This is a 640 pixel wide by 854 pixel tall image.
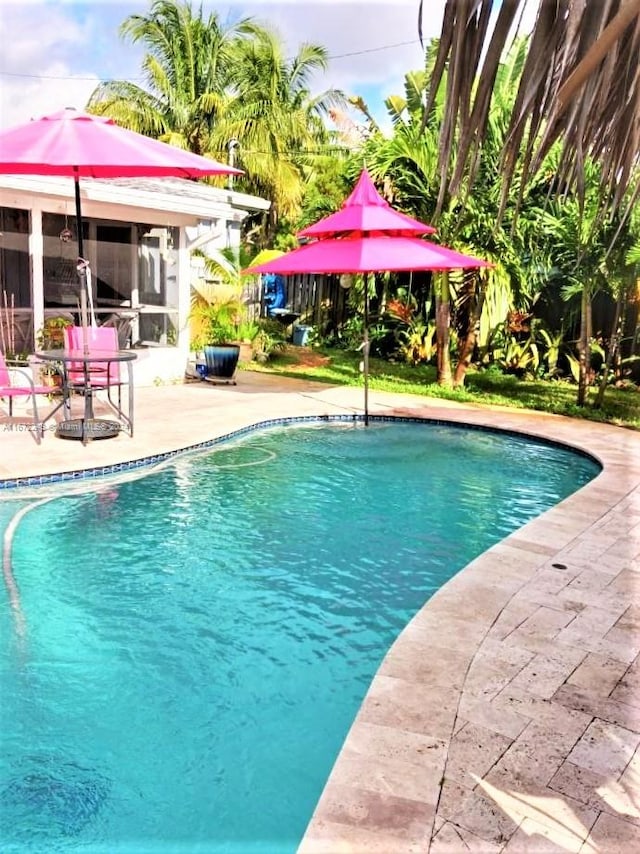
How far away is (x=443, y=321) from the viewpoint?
13211 mm

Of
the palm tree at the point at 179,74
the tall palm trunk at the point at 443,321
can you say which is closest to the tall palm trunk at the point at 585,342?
the tall palm trunk at the point at 443,321

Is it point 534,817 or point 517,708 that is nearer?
point 534,817

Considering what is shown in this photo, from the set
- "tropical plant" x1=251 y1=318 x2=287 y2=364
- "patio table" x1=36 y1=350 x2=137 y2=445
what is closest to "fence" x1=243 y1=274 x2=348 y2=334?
"tropical plant" x1=251 y1=318 x2=287 y2=364

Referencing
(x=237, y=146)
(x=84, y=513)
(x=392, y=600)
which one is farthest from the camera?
(x=237, y=146)

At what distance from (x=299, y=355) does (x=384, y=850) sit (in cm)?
1561

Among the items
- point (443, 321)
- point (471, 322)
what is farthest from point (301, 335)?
A: point (471, 322)

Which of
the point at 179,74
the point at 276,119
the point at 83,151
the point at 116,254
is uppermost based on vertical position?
the point at 179,74

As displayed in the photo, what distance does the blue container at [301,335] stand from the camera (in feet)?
65.0

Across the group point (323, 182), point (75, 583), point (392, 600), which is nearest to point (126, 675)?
point (75, 583)

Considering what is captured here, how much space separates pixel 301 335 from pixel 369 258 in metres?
10.3

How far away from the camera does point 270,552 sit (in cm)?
602

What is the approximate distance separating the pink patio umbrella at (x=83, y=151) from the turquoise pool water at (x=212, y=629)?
3.03 meters

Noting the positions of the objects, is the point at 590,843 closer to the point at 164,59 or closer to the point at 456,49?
the point at 456,49

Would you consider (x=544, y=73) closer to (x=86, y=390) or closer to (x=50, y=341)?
(x=86, y=390)
